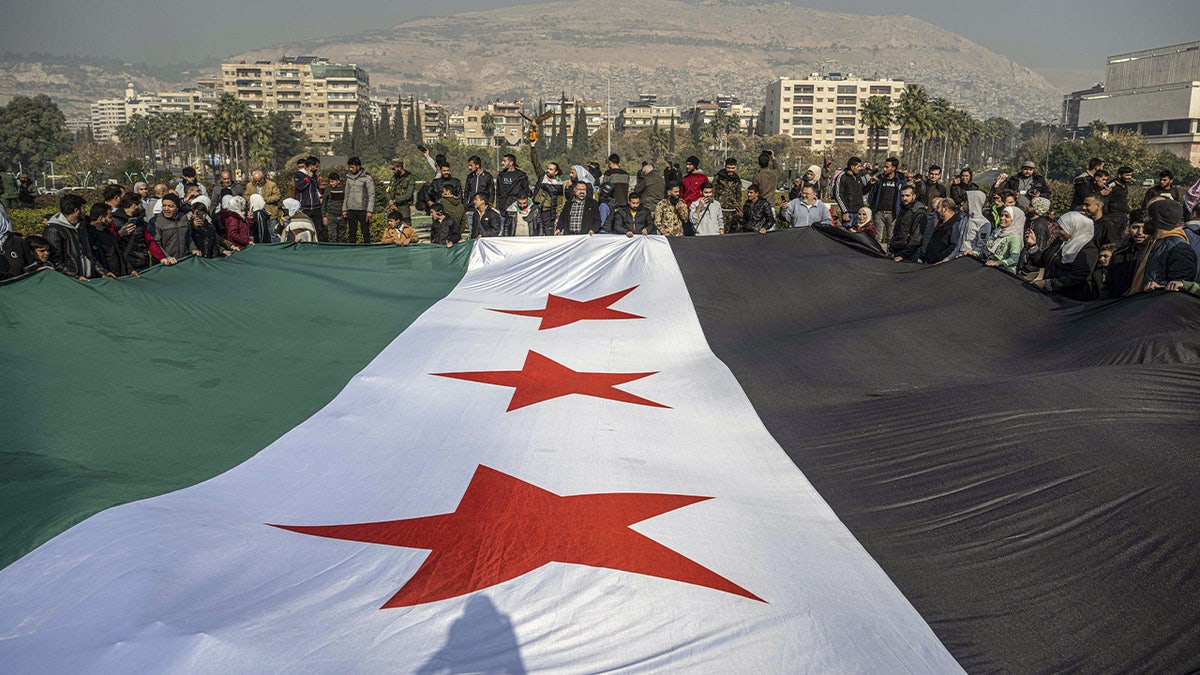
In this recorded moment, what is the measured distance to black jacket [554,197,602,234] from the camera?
543 inches

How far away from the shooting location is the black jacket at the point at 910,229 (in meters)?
11.7

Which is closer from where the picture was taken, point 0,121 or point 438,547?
point 438,547

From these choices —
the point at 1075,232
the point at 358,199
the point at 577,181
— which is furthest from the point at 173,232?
the point at 1075,232

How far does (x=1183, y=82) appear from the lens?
5915 inches

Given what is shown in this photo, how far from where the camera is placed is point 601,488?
5.04 metres

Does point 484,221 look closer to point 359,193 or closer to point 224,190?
point 359,193

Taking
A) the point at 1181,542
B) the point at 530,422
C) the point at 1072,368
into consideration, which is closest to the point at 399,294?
the point at 530,422

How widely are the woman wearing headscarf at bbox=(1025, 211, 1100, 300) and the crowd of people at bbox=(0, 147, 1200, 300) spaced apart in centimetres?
2

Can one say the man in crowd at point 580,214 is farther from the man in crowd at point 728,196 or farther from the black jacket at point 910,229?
the black jacket at point 910,229

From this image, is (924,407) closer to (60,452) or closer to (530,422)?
(530,422)

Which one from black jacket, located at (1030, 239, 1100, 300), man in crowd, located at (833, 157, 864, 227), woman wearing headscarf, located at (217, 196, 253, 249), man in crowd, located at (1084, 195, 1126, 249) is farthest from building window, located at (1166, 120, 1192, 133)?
woman wearing headscarf, located at (217, 196, 253, 249)

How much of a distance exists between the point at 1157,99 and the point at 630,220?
168 metres

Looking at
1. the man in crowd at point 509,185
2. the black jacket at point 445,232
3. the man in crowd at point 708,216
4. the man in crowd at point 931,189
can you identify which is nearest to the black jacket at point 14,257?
the black jacket at point 445,232

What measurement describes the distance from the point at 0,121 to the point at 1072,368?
7131 inches
